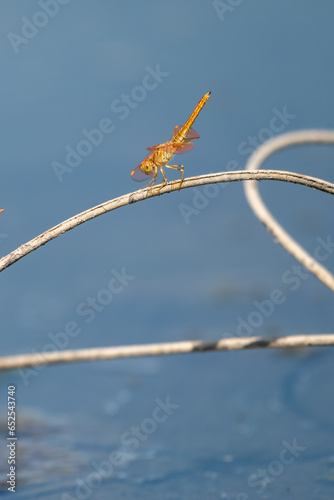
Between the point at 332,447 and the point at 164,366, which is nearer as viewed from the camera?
the point at 332,447

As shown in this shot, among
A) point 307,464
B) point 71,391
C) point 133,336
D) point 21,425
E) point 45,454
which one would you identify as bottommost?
point 307,464

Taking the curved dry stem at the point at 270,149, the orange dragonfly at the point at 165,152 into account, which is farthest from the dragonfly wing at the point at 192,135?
the curved dry stem at the point at 270,149

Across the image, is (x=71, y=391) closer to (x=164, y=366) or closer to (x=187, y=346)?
(x=164, y=366)

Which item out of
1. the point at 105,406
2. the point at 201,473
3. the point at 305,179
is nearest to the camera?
the point at 305,179

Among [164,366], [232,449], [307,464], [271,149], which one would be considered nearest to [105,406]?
[164,366]

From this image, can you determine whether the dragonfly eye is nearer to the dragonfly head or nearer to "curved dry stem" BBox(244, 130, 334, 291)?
the dragonfly head

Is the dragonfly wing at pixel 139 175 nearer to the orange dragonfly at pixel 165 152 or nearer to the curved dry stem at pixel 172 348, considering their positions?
the orange dragonfly at pixel 165 152

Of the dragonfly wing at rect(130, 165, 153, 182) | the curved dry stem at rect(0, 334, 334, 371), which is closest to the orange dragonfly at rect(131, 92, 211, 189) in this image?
the dragonfly wing at rect(130, 165, 153, 182)
